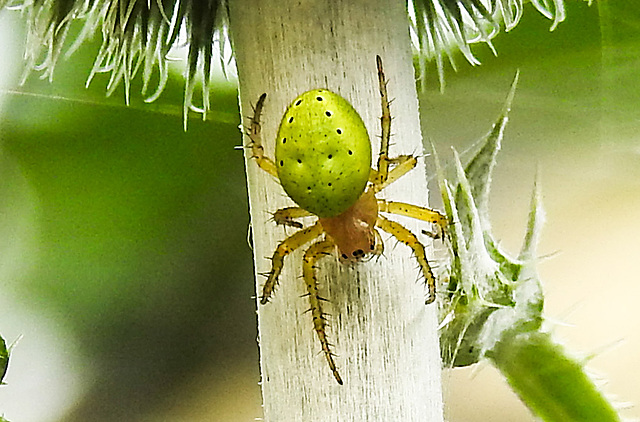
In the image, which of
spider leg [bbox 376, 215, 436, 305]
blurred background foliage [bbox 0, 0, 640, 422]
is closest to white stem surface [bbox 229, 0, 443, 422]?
spider leg [bbox 376, 215, 436, 305]

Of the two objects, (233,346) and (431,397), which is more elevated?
(233,346)

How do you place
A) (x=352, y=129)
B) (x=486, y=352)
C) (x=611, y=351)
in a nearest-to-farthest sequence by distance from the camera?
(x=352, y=129)
(x=486, y=352)
(x=611, y=351)

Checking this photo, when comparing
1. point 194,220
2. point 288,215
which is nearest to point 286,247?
point 288,215

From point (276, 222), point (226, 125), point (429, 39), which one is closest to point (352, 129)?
point (276, 222)

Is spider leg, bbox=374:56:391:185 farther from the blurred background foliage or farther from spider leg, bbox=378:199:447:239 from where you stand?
the blurred background foliage

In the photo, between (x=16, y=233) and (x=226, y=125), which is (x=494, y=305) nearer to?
(x=226, y=125)

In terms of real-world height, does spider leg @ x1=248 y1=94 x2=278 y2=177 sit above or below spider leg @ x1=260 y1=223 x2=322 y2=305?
above

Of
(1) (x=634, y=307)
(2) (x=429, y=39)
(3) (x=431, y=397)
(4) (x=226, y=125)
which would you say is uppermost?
(4) (x=226, y=125)
